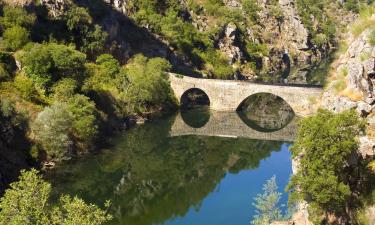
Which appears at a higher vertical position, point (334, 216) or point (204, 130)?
point (334, 216)

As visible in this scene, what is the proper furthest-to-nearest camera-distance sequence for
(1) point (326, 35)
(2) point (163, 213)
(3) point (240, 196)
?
(1) point (326, 35)
(3) point (240, 196)
(2) point (163, 213)

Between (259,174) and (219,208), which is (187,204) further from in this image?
(259,174)

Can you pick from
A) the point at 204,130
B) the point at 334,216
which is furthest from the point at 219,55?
the point at 334,216

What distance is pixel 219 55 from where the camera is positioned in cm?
12800

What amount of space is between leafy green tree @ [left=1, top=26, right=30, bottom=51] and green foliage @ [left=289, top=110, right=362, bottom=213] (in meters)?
55.7

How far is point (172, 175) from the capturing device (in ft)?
204

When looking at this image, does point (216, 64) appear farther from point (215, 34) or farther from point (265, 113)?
point (265, 113)

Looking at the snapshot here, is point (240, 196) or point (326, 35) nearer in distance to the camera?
point (240, 196)

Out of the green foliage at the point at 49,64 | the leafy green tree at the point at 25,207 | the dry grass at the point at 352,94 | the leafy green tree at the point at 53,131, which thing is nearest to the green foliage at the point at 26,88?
the green foliage at the point at 49,64

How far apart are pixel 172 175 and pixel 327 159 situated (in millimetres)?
34493

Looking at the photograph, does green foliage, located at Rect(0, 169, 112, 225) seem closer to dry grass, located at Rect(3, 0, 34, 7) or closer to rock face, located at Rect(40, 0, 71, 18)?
dry grass, located at Rect(3, 0, 34, 7)

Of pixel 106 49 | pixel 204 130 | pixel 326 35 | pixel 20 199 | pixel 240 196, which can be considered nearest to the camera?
pixel 20 199

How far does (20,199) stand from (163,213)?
88.7 ft

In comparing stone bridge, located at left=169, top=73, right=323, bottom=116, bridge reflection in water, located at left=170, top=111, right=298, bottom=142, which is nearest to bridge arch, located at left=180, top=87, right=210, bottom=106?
stone bridge, located at left=169, top=73, right=323, bottom=116
